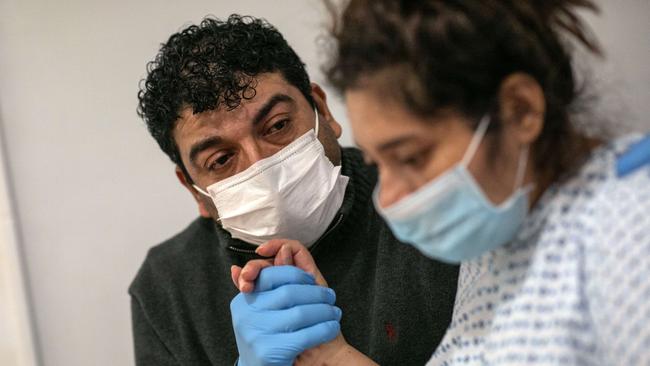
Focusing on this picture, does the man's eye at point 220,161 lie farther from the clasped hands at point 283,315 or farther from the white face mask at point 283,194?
the clasped hands at point 283,315

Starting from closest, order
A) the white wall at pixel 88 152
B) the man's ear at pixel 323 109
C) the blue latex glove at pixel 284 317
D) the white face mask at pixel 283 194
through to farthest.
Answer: the blue latex glove at pixel 284 317, the white face mask at pixel 283 194, the man's ear at pixel 323 109, the white wall at pixel 88 152

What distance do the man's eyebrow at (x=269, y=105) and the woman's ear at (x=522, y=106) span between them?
649 mm

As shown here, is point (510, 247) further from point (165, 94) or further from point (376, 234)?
point (165, 94)

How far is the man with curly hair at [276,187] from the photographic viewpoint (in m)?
1.33

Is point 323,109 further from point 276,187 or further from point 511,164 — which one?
point 511,164

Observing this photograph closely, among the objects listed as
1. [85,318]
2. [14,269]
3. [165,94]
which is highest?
[165,94]

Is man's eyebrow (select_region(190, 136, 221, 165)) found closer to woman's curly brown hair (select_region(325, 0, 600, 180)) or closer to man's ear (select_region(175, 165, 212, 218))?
man's ear (select_region(175, 165, 212, 218))

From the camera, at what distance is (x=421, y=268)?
1.42 metres

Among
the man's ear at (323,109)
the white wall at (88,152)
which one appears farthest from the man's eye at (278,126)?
the white wall at (88,152)

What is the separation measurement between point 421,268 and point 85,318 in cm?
96

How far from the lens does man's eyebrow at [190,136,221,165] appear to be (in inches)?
52.9

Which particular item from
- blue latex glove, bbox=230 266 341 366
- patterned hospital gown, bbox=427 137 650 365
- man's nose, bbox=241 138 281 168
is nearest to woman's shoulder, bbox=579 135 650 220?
patterned hospital gown, bbox=427 137 650 365

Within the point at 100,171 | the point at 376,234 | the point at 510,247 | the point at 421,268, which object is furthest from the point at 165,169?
the point at 510,247

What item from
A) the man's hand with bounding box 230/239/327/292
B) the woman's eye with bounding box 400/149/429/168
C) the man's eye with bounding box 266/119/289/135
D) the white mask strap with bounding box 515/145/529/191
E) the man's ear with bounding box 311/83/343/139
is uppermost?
the woman's eye with bounding box 400/149/429/168
